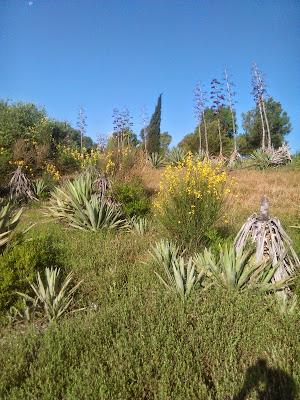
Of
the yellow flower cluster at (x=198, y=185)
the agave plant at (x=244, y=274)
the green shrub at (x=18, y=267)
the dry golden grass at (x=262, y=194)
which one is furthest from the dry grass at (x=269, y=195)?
the green shrub at (x=18, y=267)

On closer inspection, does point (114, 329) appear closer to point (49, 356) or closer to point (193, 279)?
point (49, 356)

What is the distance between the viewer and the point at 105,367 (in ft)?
6.59

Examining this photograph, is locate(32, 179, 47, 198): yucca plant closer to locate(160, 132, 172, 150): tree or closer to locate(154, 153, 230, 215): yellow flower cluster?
locate(154, 153, 230, 215): yellow flower cluster

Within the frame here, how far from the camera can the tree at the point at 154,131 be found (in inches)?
1041

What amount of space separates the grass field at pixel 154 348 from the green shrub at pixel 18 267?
0.03 meters

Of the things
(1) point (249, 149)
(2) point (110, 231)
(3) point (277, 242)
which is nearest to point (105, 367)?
(3) point (277, 242)

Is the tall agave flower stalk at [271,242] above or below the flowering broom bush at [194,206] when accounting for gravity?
below

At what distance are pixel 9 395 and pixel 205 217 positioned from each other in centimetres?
352

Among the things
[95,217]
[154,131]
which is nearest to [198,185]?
[95,217]

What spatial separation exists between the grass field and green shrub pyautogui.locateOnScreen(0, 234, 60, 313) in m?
0.03

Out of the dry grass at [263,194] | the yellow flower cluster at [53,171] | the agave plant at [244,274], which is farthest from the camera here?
the yellow flower cluster at [53,171]

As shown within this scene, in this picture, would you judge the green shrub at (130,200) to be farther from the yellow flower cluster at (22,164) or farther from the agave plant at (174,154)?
the agave plant at (174,154)

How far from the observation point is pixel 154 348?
2.19 meters

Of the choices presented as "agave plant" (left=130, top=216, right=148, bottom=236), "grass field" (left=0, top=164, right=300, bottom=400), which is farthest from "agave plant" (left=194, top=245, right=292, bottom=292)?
"agave plant" (left=130, top=216, right=148, bottom=236)
